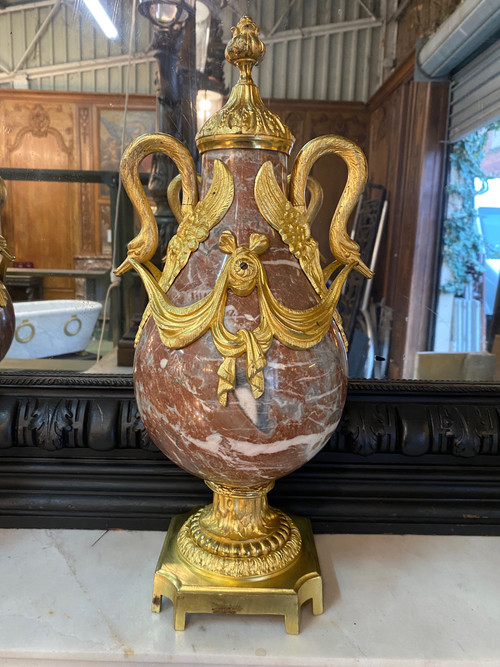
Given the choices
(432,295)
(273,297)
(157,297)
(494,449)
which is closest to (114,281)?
(157,297)

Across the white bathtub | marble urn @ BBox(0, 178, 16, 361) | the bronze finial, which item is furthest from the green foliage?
marble urn @ BBox(0, 178, 16, 361)

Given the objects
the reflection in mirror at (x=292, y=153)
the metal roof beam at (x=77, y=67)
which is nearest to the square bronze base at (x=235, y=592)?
the reflection in mirror at (x=292, y=153)

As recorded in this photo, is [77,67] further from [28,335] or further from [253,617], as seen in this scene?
[253,617]

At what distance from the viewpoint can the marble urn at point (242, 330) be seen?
0.57 metres

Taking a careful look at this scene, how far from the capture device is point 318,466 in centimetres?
84

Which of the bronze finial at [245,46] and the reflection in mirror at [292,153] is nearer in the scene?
the bronze finial at [245,46]

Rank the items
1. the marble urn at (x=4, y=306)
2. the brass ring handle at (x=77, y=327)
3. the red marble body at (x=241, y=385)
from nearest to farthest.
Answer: the red marble body at (x=241, y=385) < the marble urn at (x=4, y=306) < the brass ring handle at (x=77, y=327)

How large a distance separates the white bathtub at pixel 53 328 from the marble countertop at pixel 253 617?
0.99 feet

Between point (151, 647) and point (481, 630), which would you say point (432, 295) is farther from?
point (151, 647)

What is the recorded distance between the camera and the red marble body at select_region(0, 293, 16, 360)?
0.79 m

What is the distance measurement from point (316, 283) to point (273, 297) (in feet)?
0.25

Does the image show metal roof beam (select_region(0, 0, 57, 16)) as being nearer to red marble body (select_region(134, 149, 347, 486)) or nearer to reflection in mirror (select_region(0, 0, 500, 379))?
reflection in mirror (select_region(0, 0, 500, 379))

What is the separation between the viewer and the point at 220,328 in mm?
562

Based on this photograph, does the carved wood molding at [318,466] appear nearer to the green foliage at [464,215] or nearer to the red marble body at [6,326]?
the red marble body at [6,326]
